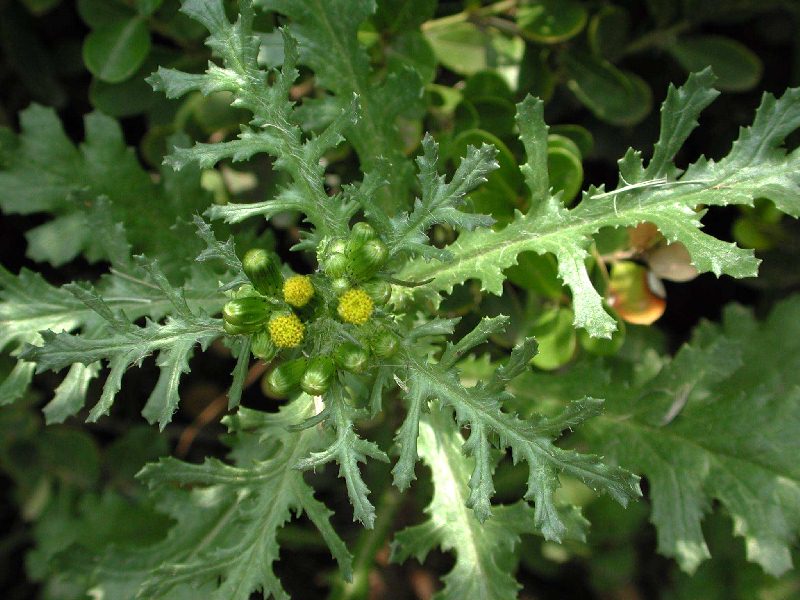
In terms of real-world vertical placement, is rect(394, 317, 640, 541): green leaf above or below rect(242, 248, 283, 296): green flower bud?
below

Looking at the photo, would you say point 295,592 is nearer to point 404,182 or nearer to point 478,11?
point 404,182

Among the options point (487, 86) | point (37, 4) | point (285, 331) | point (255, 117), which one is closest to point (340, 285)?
point (285, 331)

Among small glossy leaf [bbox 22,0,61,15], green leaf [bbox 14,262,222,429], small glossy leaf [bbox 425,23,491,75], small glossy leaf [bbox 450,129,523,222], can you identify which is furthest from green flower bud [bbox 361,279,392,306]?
small glossy leaf [bbox 22,0,61,15]

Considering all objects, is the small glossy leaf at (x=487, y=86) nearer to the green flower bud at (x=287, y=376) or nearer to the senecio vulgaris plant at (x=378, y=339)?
the senecio vulgaris plant at (x=378, y=339)

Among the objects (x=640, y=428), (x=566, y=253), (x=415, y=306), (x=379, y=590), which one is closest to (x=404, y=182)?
(x=415, y=306)

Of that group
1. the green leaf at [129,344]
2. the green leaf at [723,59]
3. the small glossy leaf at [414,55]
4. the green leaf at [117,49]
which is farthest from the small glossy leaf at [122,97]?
the green leaf at [723,59]

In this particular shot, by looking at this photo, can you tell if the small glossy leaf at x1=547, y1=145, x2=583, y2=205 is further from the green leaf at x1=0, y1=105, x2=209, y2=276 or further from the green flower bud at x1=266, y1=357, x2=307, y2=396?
the green leaf at x1=0, y1=105, x2=209, y2=276

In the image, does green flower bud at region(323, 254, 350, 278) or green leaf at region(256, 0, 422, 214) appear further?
green leaf at region(256, 0, 422, 214)
